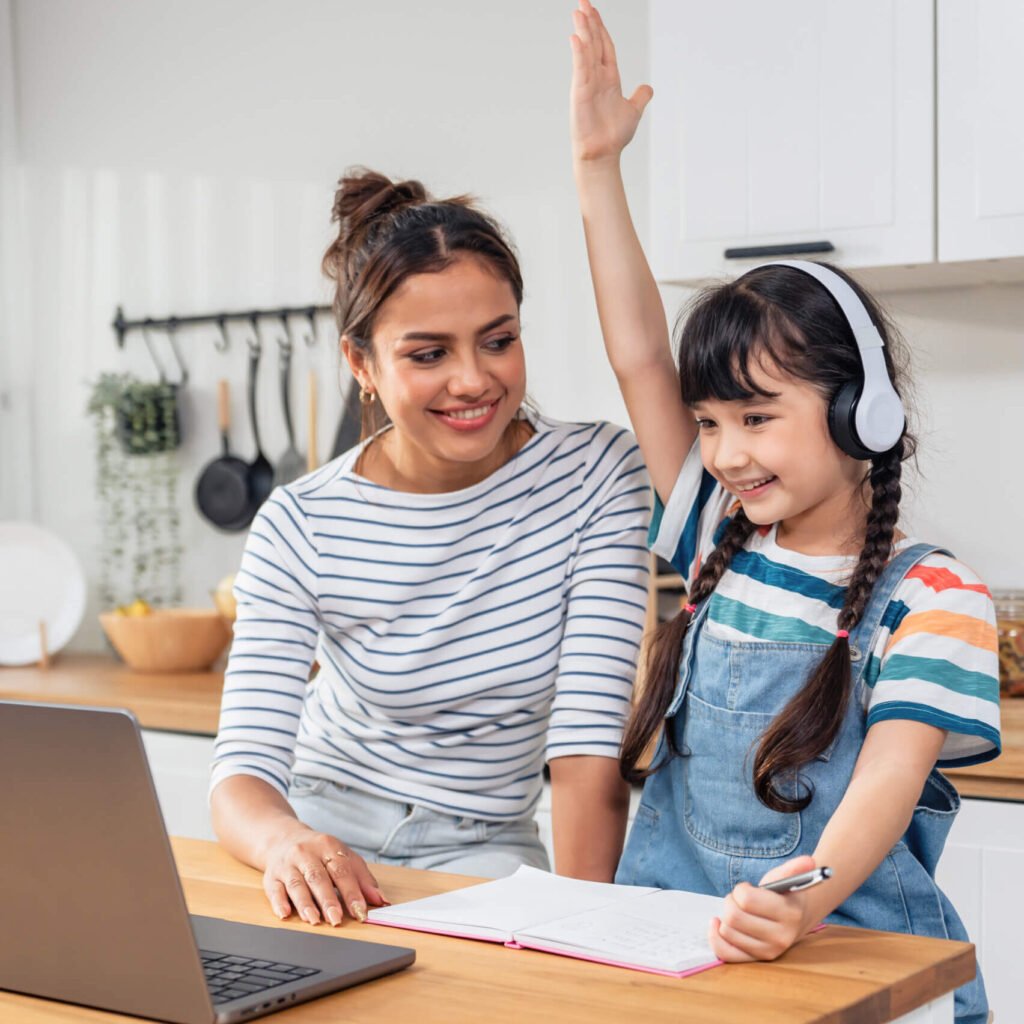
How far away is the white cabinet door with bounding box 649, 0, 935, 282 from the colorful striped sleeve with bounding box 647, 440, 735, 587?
2.91 ft

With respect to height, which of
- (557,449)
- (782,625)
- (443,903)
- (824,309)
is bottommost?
→ (443,903)

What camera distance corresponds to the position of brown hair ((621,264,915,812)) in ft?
3.91

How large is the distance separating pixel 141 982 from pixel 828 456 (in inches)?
28.6

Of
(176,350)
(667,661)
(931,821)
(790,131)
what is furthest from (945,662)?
(176,350)

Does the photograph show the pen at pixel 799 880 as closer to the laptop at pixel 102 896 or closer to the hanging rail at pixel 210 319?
the laptop at pixel 102 896

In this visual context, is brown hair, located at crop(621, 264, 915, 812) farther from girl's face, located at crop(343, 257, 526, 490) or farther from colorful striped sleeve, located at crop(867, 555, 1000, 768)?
girl's face, located at crop(343, 257, 526, 490)

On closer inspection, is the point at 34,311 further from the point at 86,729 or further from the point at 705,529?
the point at 86,729

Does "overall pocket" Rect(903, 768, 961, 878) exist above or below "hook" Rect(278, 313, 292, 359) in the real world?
below

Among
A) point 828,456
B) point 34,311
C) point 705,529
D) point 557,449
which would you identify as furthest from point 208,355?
point 828,456

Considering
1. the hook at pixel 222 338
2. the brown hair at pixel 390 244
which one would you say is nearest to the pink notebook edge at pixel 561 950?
the brown hair at pixel 390 244

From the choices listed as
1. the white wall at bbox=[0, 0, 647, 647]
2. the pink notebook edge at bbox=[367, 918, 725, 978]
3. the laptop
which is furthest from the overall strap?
the white wall at bbox=[0, 0, 647, 647]

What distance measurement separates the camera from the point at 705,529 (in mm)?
1450

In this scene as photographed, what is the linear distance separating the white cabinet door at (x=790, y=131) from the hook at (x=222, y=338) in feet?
4.05

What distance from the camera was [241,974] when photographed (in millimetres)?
921
